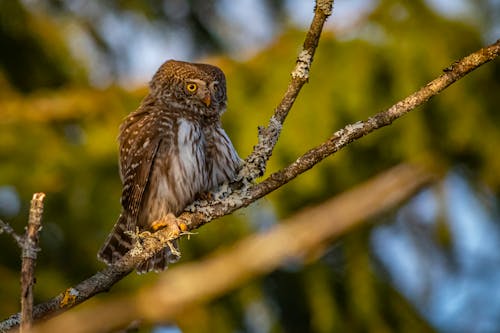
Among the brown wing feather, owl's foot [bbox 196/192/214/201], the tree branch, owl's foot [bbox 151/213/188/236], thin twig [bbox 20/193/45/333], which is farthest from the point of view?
the tree branch

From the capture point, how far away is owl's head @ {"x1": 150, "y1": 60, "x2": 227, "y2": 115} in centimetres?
559

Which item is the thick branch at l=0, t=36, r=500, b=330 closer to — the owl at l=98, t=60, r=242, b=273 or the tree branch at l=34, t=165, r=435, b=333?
the owl at l=98, t=60, r=242, b=273

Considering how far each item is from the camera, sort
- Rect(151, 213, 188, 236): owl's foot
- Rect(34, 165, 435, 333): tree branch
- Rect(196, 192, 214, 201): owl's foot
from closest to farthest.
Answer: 1. Rect(151, 213, 188, 236): owl's foot
2. Rect(196, 192, 214, 201): owl's foot
3. Rect(34, 165, 435, 333): tree branch

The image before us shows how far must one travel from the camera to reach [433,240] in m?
8.71

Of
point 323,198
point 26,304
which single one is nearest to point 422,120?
point 323,198

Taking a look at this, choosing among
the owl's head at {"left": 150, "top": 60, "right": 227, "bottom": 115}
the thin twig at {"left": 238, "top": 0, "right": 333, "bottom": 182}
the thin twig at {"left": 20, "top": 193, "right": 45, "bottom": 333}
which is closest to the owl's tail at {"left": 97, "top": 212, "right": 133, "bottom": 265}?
the owl's head at {"left": 150, "top": 60, "right": 227, "bottom": 115}

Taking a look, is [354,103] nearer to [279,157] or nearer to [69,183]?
[279,157]

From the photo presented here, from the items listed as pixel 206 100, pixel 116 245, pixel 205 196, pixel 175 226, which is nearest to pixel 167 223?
pixel 175 226

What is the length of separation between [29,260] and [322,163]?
15.3 feet

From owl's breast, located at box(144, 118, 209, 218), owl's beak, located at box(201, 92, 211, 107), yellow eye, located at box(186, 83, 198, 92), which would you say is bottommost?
owl's breast, located at box(144, 118, 209, 218)

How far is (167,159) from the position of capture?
5273 millimetres

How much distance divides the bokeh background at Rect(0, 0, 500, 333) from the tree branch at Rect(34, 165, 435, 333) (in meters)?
0.21

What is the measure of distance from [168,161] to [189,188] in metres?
0.31

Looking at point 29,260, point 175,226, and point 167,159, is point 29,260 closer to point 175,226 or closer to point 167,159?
point 175,226
